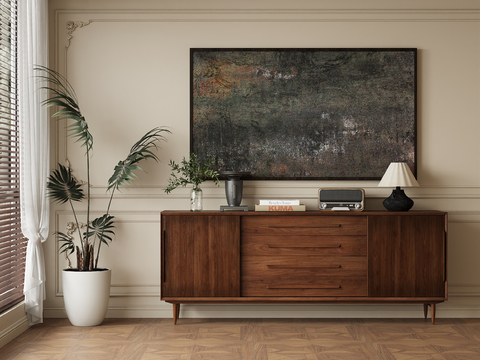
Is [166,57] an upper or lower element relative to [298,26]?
lower

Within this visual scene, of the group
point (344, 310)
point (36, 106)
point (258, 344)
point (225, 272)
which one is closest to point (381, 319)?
point (344, 310)

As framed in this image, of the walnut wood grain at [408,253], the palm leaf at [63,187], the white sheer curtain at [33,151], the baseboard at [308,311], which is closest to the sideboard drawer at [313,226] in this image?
the walnut wood grain at [408,253]

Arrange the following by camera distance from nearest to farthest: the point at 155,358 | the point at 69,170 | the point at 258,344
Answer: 1. the point at 155,358
2. the point at 258,344
3. the point at 69,170

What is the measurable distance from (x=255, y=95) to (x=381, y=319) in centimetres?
214

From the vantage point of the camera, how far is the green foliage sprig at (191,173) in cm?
322

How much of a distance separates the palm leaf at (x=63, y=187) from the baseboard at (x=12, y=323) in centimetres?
86

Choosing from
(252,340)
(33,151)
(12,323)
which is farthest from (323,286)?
(33,151)

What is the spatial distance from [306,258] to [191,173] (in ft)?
3.69

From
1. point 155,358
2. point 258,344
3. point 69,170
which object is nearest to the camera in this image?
point 155,358

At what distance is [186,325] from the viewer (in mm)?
3164

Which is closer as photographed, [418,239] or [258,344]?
[258,344]

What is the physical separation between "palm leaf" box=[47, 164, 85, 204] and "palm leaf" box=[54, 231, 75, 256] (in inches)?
→ 11.8

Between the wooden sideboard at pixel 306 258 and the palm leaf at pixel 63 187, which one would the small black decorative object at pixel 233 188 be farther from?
the palm leaf at pixel 63 187

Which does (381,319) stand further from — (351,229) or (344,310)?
(351,229)
